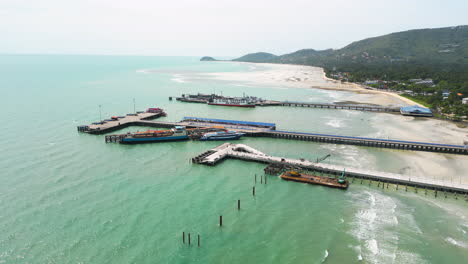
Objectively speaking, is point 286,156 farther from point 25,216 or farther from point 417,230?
point 25,216

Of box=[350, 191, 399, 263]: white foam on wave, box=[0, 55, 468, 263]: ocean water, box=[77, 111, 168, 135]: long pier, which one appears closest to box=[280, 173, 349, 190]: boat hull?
box=[0, 55, 468, 263]: ocean water

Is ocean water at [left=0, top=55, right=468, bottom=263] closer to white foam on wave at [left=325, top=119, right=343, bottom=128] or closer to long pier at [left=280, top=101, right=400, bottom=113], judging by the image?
white foam on wave at [left=325, top=119, right=343, bottom=128]

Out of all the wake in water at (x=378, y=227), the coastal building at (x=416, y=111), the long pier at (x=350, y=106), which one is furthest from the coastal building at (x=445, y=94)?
the wake in water at (x=378, y=227)

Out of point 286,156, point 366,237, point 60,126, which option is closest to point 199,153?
point 286,156

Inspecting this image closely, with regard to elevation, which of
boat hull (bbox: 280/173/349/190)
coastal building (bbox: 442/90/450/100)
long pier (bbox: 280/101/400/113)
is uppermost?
coastal building (bbox: 442/90/450/100)

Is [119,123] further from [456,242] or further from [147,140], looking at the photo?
[456,242]

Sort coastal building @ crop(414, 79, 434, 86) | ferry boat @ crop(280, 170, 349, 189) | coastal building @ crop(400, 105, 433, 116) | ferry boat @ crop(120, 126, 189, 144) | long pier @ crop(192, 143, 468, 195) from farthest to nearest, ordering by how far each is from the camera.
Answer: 1. coastal building @ crop(414, 79, 434, 86)
2. coastal building @ crop(400, 105, 433, 116)
3. ferry boat @ crop(120, 126, 189, 144)
4. ferry boat @ crop(280, 170, 349, 189)
5. long pier @ crop(192, 143, 468, 195)

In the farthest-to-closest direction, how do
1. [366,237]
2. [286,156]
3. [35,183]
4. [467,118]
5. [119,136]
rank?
[467,118] < [119,136] < [286,156] < [35,183] < [366,237]
